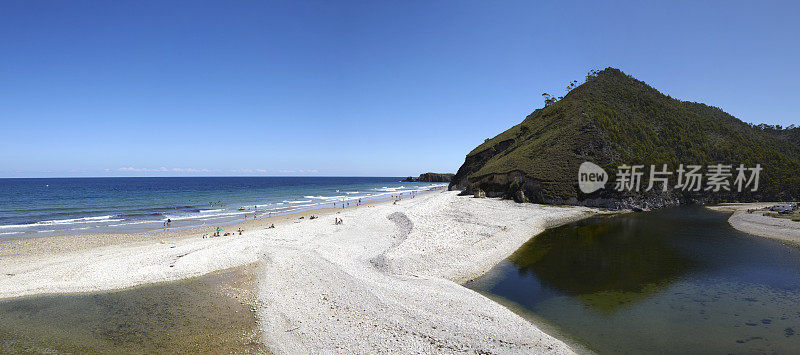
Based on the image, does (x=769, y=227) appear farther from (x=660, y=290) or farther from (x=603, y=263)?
(x=660, y=290)

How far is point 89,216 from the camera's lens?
4159 centimetres

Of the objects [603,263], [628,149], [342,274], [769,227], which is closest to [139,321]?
[342,274]

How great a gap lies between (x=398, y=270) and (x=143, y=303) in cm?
1216

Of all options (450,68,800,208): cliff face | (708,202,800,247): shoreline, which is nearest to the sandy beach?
(708,202,800,247): shoreline

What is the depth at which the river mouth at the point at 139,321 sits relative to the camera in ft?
34.7

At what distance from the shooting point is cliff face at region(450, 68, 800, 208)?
1986 inches

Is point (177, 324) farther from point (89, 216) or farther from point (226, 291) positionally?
point (89, 216)

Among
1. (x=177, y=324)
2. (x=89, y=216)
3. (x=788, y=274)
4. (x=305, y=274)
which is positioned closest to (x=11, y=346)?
(x=177, y=324)

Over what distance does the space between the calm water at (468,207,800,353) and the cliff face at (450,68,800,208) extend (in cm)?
2070

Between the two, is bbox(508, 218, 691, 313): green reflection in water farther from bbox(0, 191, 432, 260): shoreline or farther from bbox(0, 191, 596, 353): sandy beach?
bbox(0, 191, 432, 260): shoreline

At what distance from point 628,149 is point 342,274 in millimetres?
63015

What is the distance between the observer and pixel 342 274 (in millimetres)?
16797

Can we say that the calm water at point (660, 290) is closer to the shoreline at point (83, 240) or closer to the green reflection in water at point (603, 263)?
the green reflection in water at point (603, 263)

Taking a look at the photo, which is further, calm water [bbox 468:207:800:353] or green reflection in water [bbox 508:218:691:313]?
green reflection in water [bbox 508:218:691:313]
